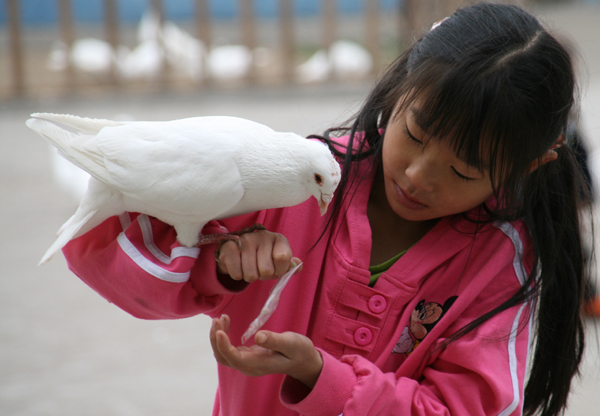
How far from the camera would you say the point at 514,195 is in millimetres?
902

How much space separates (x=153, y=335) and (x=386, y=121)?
5.21ft

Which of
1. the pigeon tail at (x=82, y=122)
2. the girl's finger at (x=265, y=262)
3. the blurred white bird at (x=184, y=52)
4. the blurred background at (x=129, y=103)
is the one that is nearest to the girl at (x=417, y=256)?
the girl's finger at (x=265, y=262)

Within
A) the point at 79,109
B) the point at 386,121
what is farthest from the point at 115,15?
the point at 386,121

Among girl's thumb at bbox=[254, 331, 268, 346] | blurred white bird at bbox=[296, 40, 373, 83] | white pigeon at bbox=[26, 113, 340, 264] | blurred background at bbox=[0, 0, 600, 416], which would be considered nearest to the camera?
girl's thumb at bbox=[254, 331, 268, 346]

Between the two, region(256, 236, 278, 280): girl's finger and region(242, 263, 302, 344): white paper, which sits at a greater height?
region(256, 236, 278, 280): girl's finger

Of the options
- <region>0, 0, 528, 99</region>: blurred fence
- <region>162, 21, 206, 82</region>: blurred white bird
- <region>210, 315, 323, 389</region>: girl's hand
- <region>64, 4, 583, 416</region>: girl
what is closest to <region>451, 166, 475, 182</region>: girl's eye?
<region>64, 4, 583, 416</region>: girl

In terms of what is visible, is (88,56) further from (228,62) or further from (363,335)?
(363,335)

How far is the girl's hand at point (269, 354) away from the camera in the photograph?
72 cm

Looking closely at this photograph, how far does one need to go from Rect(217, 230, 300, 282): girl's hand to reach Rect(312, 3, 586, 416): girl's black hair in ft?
0.68

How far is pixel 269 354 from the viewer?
0.77m

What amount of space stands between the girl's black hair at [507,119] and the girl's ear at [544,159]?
12 mm

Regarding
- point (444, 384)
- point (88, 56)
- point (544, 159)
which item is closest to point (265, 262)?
point (444, 384)

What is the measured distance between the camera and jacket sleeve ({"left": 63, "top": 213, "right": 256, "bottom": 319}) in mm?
794

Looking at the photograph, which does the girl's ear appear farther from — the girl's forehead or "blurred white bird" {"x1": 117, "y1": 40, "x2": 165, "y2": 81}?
"blurred white bird" {"x1": 117, "y1": 40, "x2": 165, "y2": 81}
